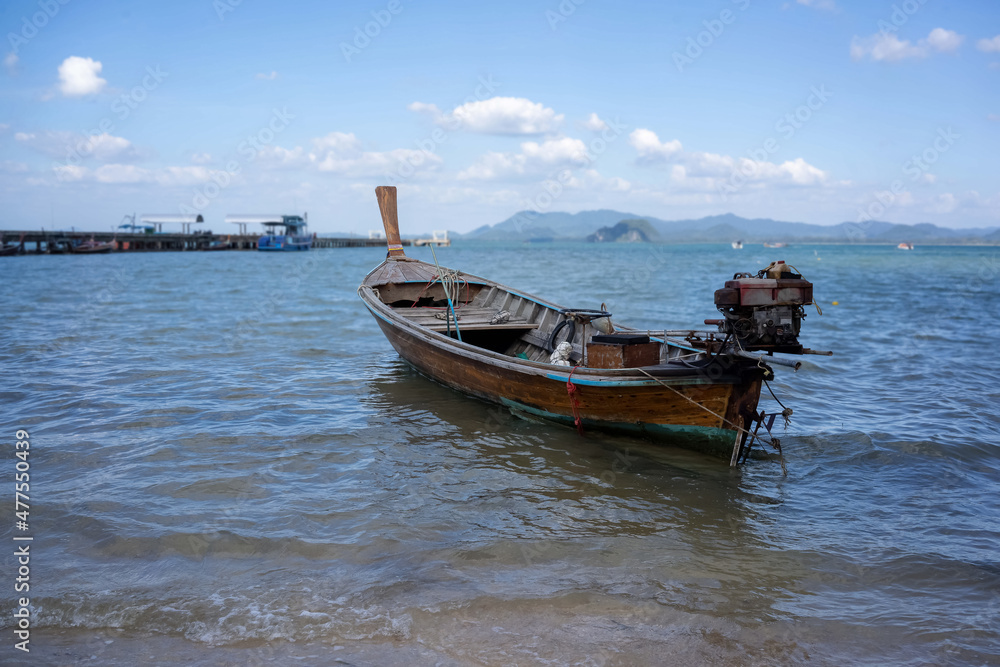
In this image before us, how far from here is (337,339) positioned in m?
15.4

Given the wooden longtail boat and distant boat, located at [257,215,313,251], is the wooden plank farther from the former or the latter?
distant boat, located at [257,215,313,251]

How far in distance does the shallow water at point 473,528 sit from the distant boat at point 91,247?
184ft

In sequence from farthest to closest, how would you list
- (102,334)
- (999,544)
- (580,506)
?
(102,334), (580,506), (999,544)

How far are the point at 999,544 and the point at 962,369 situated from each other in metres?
7.96

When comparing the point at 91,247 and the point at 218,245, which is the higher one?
the point at 218,245

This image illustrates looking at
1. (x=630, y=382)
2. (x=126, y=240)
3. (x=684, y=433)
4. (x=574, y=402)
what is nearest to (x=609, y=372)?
(x=630, y=382)

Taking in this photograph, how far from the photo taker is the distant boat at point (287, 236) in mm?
71000

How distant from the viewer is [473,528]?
18.1ft

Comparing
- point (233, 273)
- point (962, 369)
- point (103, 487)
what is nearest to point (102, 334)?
point (103, 487)

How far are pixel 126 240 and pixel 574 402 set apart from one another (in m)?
71.7

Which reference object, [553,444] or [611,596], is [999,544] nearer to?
[611,596]

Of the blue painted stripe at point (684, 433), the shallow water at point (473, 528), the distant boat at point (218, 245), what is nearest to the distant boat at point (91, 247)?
Answer: the distant boat at point (218, 245)

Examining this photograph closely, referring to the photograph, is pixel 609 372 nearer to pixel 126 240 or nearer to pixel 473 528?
pixel 473 528

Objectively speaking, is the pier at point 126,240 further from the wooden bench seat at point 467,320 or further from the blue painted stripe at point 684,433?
the blue painted stripe at point 684,433
